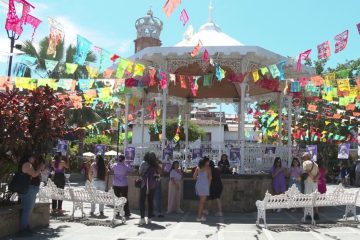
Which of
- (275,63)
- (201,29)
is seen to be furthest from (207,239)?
(201,29)

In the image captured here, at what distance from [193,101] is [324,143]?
700 inches

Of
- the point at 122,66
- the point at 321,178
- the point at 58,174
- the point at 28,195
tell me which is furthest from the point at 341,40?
the point at 28,195

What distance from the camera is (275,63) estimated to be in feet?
44.7

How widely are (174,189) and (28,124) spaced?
467 centimetres

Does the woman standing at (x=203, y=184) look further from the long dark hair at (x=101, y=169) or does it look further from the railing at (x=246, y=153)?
the railing at (x=246, y=153)

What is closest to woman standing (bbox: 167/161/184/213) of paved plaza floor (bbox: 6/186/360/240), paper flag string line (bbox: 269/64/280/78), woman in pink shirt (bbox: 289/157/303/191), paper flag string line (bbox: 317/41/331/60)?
paved plaza floor (bbox: 6/186/360/240)

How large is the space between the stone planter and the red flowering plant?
2.56 feet

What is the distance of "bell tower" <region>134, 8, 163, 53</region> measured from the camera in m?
75.9

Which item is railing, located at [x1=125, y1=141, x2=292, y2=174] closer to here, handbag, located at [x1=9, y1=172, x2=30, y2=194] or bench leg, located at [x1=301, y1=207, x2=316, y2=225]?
bench leg, located at [x1=301, y1=207, x2=316, y2=225]

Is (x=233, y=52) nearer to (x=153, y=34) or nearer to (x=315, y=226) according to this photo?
(x=315, y=226)

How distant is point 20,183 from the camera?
7.96 m

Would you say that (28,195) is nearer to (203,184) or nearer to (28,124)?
(28,124)

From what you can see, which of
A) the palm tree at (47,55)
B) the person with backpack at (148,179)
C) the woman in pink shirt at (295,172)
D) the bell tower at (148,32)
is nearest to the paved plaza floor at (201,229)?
the person with backpack at (148,179)

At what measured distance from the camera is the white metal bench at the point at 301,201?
29.5ft
